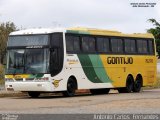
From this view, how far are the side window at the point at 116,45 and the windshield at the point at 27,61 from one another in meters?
6.67

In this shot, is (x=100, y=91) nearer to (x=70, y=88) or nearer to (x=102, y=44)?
(x=102, y=44)

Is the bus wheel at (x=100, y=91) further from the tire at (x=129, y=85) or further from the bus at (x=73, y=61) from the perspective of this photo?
the tire at (x=129, y=85)

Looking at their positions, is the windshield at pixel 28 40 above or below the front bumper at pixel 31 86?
above

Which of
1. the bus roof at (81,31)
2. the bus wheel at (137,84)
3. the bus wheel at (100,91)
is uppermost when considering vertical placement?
the bus roof at (81,31)

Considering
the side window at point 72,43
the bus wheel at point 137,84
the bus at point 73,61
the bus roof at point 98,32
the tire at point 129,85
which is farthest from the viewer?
the bus wheel at point 137,84

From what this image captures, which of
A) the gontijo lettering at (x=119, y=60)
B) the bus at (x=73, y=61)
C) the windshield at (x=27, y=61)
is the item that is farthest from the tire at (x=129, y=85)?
the windshield at (x=27, y=61)

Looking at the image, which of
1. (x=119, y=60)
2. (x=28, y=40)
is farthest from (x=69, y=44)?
(x=119, y=60)

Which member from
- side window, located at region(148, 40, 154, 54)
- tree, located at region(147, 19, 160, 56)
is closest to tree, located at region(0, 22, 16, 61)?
tree, located at region(147, 19, 160, 56)

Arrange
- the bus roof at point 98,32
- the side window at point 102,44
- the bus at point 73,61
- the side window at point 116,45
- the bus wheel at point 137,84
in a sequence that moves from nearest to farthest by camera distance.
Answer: the bus at point 73,61 → the bus roof at point 98,32 → the side window at point 102,44 → the side window at point 116,45 → the bus wheel at point 137,84

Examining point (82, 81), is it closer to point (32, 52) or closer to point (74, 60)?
point (74, 60)

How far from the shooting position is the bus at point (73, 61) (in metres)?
29.7

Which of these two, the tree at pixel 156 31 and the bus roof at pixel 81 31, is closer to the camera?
the bus roof at pixel 81 31

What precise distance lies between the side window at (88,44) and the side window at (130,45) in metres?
3.58

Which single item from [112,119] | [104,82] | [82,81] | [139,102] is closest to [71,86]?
[82,81]
